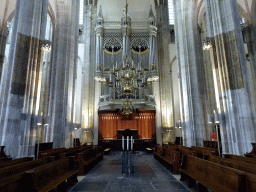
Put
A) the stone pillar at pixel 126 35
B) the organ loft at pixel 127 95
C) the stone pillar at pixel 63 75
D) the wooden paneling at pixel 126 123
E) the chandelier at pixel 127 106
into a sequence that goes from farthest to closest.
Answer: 1. the wooden paneling at pixel 126 123
2. the stone pillar at pixel 126 35
3. the chandelier at pixel 127 106
4. the stone pillar at pixel 63 75
5. the organ loft at pixel 127 95

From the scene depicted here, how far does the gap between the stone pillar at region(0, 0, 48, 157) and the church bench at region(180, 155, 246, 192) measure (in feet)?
17.6

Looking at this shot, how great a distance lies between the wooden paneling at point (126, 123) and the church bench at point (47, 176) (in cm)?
1184

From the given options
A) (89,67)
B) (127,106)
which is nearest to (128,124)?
(127,106)

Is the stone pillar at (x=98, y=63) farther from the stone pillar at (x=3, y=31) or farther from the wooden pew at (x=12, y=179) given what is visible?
the wooden pew at (x=12, y=179)

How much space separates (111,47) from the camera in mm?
17719

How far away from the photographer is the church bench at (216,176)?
2676 millimetres

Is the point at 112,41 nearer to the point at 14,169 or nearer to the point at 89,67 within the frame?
the point at 89,67

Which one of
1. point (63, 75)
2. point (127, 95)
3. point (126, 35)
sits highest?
point (126, 35)

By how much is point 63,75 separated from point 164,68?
34.7ft

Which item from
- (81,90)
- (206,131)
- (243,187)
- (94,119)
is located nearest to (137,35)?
(81,90)

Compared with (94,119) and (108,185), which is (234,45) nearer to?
(108,185)

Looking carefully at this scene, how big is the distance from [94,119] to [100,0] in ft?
43.0

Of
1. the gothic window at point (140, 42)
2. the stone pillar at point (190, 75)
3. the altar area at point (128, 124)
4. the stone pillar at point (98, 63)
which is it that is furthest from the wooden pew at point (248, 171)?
the gothic window at point (140, 42)

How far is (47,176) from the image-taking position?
3.79 m
